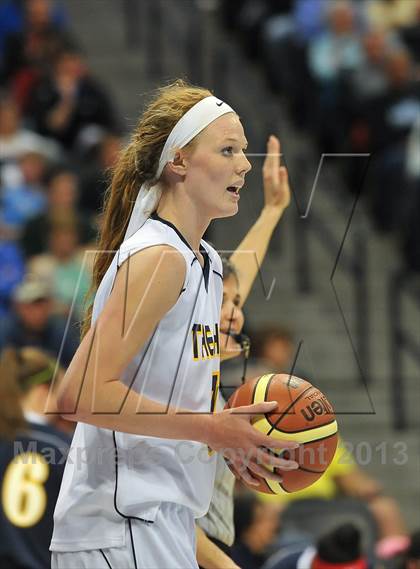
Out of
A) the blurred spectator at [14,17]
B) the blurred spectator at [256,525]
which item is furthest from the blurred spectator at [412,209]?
the blurred spectator at [14,17]

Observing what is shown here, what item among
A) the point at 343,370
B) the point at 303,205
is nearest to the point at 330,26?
the point at 303,205

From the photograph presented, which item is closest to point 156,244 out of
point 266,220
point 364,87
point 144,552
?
point 144,552

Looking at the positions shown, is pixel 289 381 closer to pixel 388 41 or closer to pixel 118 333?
pixel 118 333

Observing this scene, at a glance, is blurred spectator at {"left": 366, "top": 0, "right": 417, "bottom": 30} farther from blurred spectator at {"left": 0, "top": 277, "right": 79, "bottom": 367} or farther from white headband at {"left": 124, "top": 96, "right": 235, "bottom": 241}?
white headband at {"left": 124, "top": 96, "right": 235, "bottom": 241}

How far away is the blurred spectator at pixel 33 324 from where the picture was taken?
7762 millimetres

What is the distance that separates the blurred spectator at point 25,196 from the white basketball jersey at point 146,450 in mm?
5805

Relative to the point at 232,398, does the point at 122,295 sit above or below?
above

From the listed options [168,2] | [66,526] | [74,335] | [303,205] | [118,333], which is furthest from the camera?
[168,2]

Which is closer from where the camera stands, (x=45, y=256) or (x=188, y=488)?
(x=188, y=488)

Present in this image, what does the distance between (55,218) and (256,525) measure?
115 inches

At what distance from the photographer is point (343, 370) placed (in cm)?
854

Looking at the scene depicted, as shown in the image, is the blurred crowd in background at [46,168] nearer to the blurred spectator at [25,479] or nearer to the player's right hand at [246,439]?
the blurred spectator at [25,479]

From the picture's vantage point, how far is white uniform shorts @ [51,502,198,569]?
3268 mm

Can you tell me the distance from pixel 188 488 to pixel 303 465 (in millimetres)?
311
